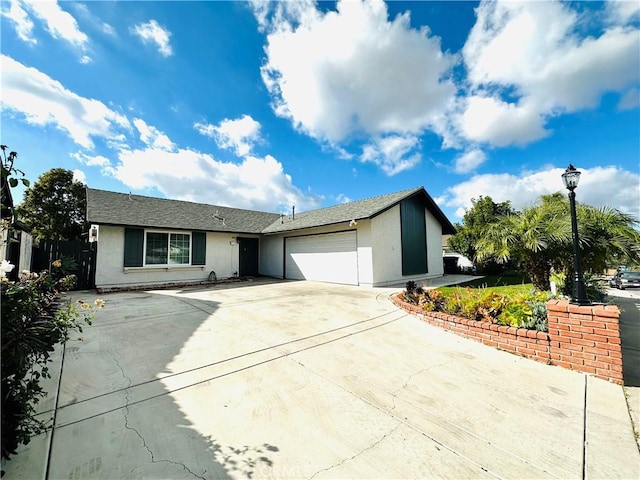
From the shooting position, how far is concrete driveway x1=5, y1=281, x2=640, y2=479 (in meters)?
1.94

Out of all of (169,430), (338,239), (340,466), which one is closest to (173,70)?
(338,239)

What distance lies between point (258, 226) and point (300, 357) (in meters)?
14.0

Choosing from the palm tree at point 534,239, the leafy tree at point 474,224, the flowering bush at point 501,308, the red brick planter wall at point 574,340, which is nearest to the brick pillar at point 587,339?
the red brick planter wall at point 574,340

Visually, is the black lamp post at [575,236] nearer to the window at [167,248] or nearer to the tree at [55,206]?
the window at [167,248]

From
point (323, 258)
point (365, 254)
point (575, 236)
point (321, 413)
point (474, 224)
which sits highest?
point (474, 224)

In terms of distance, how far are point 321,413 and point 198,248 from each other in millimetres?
12565

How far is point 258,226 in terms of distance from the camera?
17.0 m

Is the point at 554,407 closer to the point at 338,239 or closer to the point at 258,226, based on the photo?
the point at 338,239

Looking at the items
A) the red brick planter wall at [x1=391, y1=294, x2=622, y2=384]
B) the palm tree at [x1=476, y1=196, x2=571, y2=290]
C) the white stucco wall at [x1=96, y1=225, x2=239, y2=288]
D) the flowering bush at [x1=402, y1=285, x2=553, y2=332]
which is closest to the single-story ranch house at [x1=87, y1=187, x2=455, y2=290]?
the white stucco wall at [x1=96, y1=225, x2=239, y2=288]

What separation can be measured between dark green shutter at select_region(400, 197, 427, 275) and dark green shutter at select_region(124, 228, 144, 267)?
1281 centimetres

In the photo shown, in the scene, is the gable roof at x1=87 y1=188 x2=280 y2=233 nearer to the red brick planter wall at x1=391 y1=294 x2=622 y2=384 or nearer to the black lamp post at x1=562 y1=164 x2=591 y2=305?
the red brick planter wall at x1=391 y1=294 x2=622 y2=384

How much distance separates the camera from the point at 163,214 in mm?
13148

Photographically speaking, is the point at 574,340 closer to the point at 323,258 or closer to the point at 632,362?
the point at 632,362

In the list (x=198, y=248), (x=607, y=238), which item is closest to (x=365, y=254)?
(x=607, y=238)
